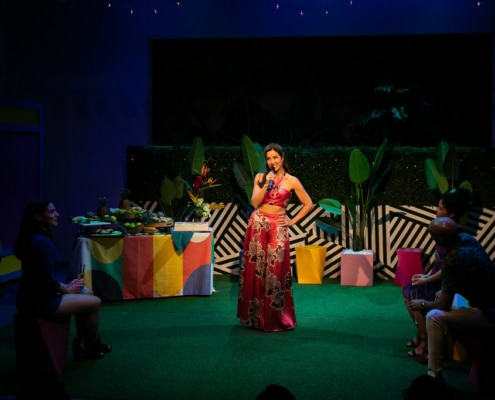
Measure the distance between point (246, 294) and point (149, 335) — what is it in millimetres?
846

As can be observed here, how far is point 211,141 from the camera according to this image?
978cm

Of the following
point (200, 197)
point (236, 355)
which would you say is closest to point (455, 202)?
point (236, 355)

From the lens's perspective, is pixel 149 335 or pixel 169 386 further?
pixel 149 335

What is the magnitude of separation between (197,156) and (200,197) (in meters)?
Result: 0.47

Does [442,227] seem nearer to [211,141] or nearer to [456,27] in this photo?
[456,27]

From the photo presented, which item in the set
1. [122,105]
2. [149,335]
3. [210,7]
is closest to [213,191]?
[122,105]

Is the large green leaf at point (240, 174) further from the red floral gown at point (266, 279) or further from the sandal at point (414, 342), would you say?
the sandal at point (414, 342)

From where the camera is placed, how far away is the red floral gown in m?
5.89

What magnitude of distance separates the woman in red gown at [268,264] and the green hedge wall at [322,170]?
2376 mm

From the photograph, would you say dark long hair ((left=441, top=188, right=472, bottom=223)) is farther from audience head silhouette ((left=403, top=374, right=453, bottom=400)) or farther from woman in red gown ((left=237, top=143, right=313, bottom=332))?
audience head silhouette ((left=403, top=374, right=453, bottom=400))

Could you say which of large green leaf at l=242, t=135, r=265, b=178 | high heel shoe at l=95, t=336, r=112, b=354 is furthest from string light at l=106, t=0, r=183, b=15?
high heel shoe at l=95, t=336, r=112, b=354

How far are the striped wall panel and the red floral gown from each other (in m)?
2.58

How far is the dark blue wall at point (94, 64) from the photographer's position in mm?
9094

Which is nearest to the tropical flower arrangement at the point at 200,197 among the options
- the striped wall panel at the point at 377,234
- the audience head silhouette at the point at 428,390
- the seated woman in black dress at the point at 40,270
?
the striped wall panel at the point at 377,234
